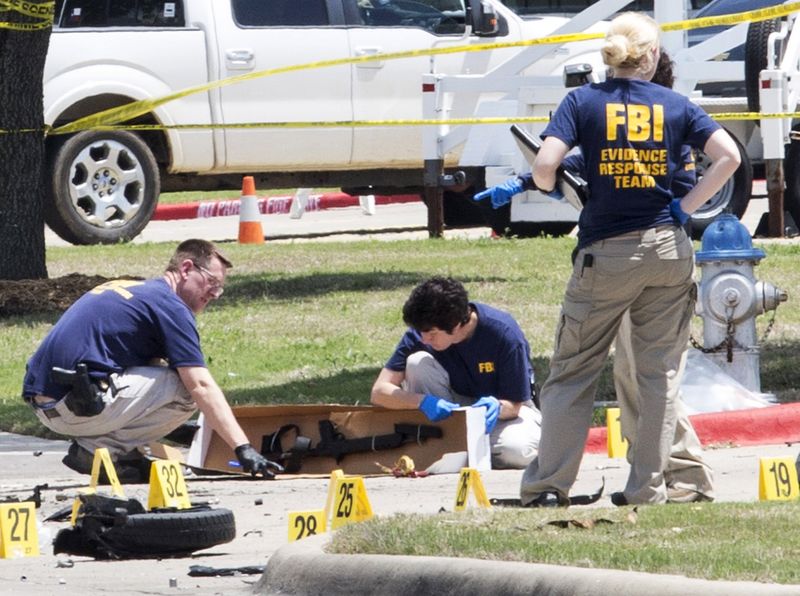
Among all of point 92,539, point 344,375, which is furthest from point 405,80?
point 92,539

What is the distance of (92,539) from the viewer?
6188mm

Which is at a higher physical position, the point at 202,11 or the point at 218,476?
the point at 202,11

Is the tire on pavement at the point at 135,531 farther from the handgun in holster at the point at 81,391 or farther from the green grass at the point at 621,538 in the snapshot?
the handgun in holster at the point at 81,391

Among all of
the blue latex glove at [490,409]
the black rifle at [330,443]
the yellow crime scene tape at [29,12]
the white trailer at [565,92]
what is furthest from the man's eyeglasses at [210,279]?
the white trailer at [565,92]

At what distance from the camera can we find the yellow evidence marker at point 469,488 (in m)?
6.36

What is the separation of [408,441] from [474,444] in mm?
361

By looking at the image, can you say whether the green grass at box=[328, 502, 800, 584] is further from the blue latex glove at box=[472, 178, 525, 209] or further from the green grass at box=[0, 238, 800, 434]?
the green grass at box=[0, 238, 800, 434]

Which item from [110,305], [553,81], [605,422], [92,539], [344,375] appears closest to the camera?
[92,539]

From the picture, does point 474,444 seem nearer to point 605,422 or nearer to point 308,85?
point 605,422

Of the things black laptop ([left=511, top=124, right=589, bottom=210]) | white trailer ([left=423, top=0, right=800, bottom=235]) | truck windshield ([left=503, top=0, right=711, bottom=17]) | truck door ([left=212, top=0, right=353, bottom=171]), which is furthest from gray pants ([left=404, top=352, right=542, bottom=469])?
truck windshield ([left=503, top=0, right=711, bottom=17])

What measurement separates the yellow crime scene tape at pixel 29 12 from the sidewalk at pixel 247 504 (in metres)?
3.74

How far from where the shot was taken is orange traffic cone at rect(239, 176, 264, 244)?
15547mm

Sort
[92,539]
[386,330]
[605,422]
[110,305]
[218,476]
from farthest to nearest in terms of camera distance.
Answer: [386,330] < [605,422] < [218,476] < [110,305] < [92,539]

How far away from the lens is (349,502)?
6246mm
